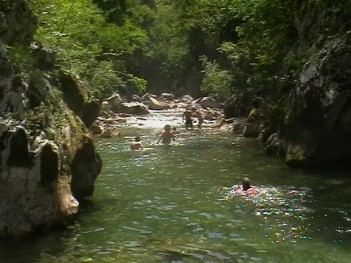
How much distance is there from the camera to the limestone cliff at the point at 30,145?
29.4 feet

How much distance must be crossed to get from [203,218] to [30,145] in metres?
4.16

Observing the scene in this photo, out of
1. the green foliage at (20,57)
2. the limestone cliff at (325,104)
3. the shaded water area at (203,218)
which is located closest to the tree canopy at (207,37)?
the limestone cliff at (325,104)

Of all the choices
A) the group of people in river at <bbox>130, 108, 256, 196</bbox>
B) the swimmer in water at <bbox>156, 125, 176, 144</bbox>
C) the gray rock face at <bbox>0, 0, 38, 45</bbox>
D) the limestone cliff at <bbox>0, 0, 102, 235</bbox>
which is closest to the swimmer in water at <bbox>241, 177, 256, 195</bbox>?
the group of people in river at <bbox>130, 108, 256, 196</bbox>

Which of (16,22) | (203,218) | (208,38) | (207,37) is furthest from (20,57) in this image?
(208,38)

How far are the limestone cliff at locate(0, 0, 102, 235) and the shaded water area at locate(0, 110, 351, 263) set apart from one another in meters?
0.44

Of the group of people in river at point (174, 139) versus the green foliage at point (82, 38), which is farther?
the green foliage at point (82, 38)

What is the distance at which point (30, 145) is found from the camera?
921 centimetres

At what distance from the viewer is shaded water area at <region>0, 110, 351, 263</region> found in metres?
8.82

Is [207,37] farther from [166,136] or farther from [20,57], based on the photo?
[20,57]

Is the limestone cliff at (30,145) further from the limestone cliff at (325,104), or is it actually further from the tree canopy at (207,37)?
the limestone cliff at (325,104)

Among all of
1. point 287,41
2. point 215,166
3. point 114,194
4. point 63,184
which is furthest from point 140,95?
point 63,184

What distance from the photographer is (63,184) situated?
10.0 m

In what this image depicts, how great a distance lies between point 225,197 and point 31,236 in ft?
18.3

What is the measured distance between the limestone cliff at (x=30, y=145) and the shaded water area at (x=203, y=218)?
0.44 m
